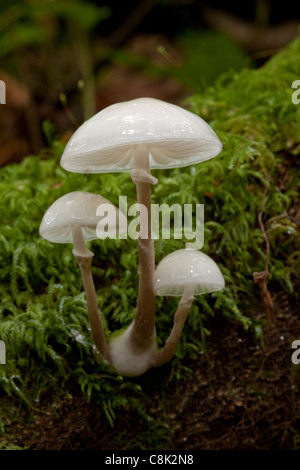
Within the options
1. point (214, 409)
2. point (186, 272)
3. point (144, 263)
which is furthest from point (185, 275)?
point (214, 409)

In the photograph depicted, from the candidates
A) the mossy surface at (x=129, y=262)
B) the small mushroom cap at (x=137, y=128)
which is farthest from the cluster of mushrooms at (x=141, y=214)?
the mossy surface at (x=129, y=262)

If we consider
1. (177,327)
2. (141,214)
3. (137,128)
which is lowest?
(177,327)

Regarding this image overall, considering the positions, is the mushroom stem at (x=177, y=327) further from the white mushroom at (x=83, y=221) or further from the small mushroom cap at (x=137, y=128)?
the small mushroom cap at (x=137, y=128)

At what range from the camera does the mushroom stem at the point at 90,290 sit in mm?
1389

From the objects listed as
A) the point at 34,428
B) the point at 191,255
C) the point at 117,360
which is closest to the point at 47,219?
the point at 191,255

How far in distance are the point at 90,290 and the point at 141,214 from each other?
1.04 feet

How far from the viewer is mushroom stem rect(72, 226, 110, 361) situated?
139 cm

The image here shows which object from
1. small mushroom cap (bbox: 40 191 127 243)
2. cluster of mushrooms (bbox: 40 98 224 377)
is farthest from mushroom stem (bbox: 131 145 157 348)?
small mushroom cap (bbox: 40 191 127 243)

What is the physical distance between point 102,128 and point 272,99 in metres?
1.46

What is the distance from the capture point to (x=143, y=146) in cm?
139

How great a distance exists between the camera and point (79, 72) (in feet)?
16.3

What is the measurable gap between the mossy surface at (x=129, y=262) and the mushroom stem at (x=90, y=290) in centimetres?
7

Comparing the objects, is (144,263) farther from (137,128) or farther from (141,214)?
(137,128)

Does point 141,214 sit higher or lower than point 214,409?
higher
